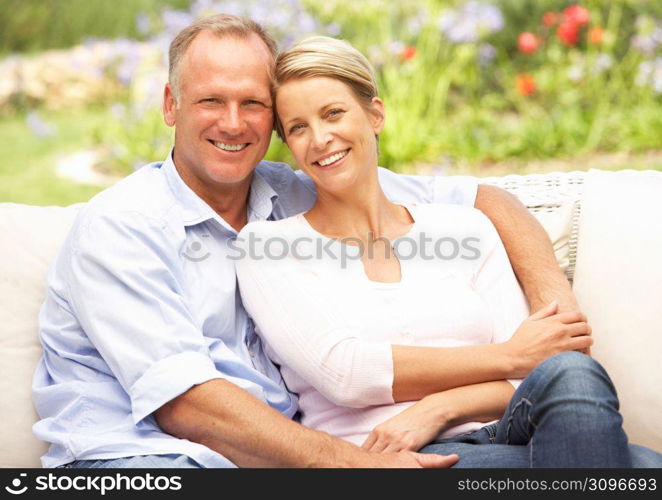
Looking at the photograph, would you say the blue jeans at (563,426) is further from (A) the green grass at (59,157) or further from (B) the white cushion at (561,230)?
(A) the green grass at (59,157)

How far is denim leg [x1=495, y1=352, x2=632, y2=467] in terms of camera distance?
6.07 ft

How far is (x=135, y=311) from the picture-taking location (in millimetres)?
2066

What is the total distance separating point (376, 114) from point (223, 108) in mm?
441

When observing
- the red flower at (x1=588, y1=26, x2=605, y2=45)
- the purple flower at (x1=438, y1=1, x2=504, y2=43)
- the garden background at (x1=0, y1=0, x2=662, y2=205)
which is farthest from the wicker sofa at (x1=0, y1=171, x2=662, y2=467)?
the red flower at (x1=588, y1=26, x2=605, y2=45)

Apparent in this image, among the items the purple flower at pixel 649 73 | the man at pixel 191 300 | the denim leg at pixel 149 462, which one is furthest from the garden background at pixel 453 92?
the denim leg at pixel 149 462

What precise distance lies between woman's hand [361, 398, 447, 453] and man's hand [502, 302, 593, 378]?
0.81 feet

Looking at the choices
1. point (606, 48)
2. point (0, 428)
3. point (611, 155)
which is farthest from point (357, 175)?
point (606, 48)

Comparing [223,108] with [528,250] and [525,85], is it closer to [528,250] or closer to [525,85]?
[528,250]

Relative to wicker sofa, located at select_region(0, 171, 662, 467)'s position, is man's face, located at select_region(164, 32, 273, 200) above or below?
above

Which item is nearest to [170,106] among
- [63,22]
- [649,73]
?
[649,73]


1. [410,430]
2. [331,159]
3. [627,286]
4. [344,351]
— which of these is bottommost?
[410,430]

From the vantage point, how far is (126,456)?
2033mm

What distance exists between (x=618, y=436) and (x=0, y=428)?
150 centimetres

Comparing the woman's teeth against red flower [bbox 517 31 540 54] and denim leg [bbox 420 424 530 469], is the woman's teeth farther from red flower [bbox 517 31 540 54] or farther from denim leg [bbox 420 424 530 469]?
red flower [bbox 517 31 540 54]
